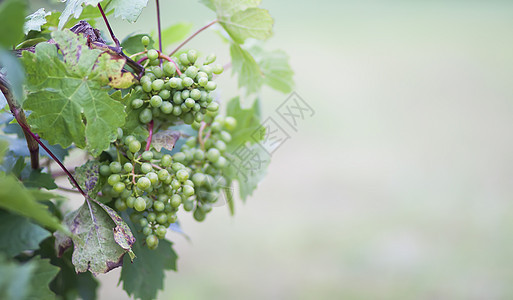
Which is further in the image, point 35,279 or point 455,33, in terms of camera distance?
point 455,33

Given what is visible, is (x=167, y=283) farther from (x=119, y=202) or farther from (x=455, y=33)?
(x=455, y=33)

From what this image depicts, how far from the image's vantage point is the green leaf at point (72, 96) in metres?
0.35

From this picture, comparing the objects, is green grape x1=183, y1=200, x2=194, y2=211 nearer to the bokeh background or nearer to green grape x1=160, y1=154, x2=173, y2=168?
green grape x1=160, y1=154, x2=173, y2=168

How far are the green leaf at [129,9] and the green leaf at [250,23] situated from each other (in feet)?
0.35

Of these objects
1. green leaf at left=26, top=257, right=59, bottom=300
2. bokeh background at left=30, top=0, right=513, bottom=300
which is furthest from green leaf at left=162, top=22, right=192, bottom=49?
bokeh background at left=30, top=0, right=513, bottom=300

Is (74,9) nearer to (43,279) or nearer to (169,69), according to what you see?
(169,69)

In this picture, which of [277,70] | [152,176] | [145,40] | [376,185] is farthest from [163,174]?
[376,185]

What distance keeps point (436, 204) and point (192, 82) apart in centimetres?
192

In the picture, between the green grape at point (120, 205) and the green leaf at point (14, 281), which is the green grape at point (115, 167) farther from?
the green leaf at point (14, 281)

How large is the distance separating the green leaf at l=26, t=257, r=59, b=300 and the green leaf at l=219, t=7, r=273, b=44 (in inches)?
11.1

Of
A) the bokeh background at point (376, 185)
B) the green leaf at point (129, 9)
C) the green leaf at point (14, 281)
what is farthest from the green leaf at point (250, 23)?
the bokeh background at point (376, 185)

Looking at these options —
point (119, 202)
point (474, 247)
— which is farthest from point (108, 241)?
point (474, 247)

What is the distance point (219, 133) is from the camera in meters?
0.51

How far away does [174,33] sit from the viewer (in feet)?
1.94
